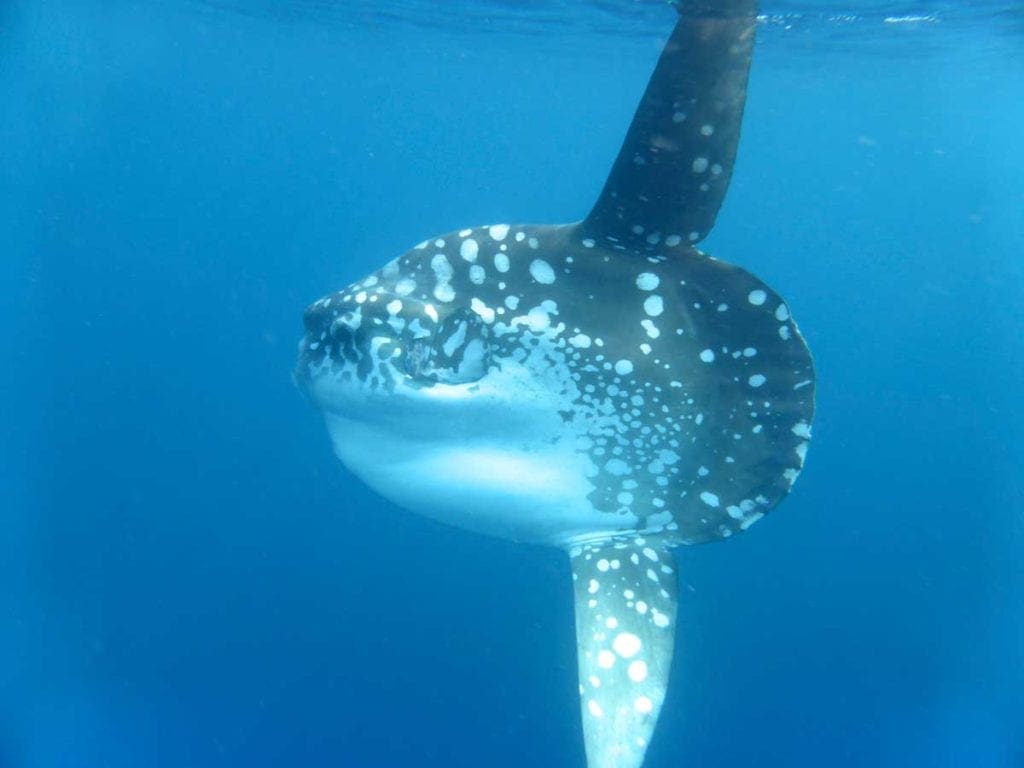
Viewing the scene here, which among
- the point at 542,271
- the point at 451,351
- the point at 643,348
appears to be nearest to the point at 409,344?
the point at 451,351

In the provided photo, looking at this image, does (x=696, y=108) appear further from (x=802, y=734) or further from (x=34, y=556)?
(x=34, y=556)

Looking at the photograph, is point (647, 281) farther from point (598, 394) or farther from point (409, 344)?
point (409, 344)

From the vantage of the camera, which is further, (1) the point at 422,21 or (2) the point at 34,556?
(1) the point at 422,21

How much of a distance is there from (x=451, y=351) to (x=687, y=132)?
1.66 meters

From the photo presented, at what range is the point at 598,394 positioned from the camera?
13.9 feet

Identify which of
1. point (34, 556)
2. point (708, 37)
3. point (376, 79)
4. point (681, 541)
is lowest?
point (34, 556)

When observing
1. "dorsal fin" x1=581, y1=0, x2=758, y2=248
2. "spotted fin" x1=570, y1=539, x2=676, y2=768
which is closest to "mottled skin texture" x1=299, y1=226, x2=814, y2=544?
"dorsal fin" x1=581, y1=0, x2=758, y2=248

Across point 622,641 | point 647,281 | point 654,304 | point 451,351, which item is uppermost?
point 647,281

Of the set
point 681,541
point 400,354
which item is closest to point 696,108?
point 400,354

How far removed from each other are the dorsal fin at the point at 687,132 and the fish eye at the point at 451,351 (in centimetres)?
89

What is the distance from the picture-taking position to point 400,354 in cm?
424

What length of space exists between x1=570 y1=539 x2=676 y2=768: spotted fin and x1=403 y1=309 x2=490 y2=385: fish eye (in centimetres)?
130

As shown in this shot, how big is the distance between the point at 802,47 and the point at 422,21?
31.4 feet

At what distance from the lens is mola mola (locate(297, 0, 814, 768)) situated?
4.02 meters
